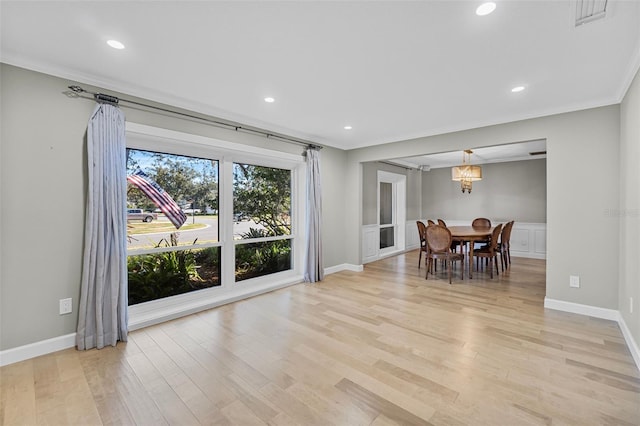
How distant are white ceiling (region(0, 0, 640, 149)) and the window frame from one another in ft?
1.38

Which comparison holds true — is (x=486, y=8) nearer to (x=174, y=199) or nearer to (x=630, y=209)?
(x=630, y=209)

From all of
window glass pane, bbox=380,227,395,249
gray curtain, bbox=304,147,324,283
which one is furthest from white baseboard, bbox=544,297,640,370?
window glass pane, bbox=380,227,395,249

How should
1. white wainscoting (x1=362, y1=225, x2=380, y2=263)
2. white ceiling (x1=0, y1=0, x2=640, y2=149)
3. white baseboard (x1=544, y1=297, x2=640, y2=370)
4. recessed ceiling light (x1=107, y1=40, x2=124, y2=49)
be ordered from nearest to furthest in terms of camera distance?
white ceiling (x1=0, y1=0, x2=640, y2=149) < recessed ceiling light (x1=107, y1=40, x2=124, y2=49) < white baseboard (x1=544, y1=297, x2=640, y2=370) < white wainscoting (x1=362, y1=225, x2=380, y2=263)

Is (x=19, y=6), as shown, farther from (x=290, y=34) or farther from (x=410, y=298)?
(x=410, y=298)

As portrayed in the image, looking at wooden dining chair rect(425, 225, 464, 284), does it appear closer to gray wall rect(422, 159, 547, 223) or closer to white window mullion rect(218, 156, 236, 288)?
white window mullion rect(218, 156, 236, 288)

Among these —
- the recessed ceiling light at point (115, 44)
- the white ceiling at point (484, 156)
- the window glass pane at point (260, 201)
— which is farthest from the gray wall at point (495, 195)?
the recessed ceiling light at point (115, 44)

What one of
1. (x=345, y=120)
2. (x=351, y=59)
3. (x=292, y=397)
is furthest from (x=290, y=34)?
(x=292, y=397)

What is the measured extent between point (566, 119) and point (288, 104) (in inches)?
131

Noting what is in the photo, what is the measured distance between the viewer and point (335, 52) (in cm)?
222

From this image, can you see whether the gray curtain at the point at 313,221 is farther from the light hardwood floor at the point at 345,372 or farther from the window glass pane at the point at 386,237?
the window glass pane at the point at 386,237

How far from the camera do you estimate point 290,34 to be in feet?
6.55

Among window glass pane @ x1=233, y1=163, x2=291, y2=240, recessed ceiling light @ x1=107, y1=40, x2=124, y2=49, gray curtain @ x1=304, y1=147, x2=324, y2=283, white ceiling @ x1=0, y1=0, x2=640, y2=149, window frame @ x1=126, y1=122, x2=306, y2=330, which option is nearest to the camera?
white ceiling @ x1=0, y1=0, x2=640, y2=149

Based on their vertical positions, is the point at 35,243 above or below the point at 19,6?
below

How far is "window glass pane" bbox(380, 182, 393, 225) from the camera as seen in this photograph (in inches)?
294
